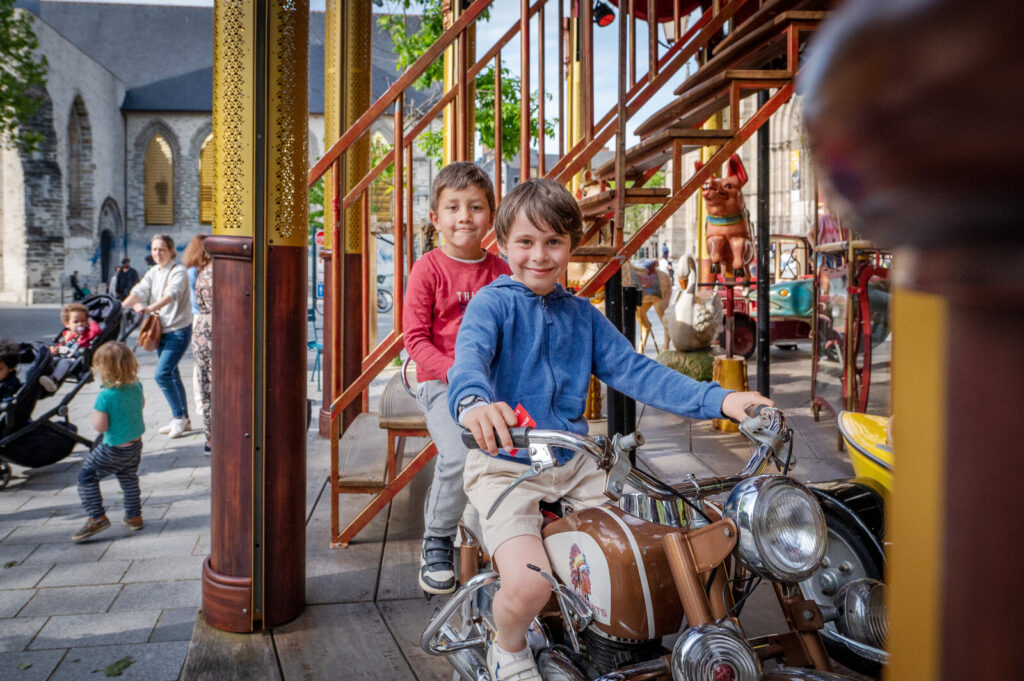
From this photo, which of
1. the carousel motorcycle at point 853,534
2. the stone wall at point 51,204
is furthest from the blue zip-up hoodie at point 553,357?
the stone wall at point 51,204

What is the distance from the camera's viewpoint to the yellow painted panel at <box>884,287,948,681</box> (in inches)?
11.3

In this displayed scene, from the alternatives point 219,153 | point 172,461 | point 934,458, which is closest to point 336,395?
point 219,153

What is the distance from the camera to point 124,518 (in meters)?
4.54

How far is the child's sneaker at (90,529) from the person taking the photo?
4.27 metres

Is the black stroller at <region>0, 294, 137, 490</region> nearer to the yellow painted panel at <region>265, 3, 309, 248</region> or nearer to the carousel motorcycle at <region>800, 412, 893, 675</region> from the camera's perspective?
the yellow painted panel at <region>265, 3, 309, 248</region>

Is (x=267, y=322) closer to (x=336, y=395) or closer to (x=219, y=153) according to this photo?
(x=219, y=153)

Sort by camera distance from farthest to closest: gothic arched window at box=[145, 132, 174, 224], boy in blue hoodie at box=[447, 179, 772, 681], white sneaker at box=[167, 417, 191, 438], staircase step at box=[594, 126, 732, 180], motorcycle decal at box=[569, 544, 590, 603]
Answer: gothic arched window at box=[145, 132, 174, 224] → white sneaker at box=[167, 417, 191, 438] → staircase step at box=[594, 126, 732, 180] → boy in blue hoodie at box=[447, 179, 772, 681] → motorcycle decal at box=[569, 544, 590, 603]

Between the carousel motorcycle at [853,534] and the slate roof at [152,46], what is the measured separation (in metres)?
39.7

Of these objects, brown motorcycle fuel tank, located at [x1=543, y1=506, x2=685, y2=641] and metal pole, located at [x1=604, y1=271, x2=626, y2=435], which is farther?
metal pole, located at [x1=604, y1=271, x2=626, y2=435]

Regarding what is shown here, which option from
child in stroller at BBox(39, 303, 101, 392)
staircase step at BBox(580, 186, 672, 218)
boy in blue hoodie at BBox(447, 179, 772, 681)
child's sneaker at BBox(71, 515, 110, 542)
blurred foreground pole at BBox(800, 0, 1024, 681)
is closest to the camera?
blurred foreground pole at BBox(800, 0, 1024, 681)

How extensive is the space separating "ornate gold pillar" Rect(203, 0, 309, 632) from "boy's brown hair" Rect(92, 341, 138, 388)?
1.80m

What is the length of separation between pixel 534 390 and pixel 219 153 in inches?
63.4

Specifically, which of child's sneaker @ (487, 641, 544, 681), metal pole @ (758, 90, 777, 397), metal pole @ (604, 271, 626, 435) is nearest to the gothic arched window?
metal pole @ (758, 90, 777, 397)

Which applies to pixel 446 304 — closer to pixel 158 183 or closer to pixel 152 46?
pixel 158 183
